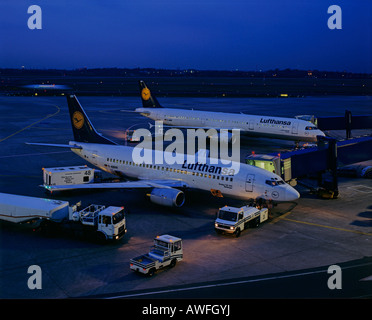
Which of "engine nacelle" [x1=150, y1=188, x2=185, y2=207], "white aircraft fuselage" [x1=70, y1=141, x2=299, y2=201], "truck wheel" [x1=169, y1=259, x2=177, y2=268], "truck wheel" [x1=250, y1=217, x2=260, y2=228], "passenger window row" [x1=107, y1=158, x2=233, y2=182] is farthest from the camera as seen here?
"passenger window row" [x1=107, y1=158, x2=233, y2=182]

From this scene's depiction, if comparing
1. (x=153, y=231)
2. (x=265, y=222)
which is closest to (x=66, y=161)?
(x=153, y=231)

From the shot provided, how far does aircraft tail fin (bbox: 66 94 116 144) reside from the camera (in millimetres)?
45719

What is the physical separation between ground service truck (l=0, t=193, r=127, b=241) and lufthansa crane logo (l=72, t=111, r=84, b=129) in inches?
576

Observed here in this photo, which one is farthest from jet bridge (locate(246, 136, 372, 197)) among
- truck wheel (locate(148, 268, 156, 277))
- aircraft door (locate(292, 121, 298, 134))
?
aircraft door (locate(292, 121, 298, 134))

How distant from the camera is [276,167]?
40.4m

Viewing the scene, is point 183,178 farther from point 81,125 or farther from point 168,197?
point 81,125

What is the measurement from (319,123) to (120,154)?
35.2m

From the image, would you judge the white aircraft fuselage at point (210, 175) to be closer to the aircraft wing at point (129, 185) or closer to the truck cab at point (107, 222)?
the aircraft wing at point (129, 185)

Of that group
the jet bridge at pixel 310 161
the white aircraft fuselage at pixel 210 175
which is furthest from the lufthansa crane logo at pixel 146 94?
the jet bridge at pixel 310 161

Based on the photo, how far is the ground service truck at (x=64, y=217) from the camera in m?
30.0

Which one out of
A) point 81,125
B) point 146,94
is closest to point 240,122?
point 146,94

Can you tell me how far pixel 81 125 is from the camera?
4588 cm

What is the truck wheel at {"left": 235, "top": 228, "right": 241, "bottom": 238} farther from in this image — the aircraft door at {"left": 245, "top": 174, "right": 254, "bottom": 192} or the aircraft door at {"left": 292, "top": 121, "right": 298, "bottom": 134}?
the aircraft door at {"left": 292, "top": 121, "right": 298, "bottom": 134}

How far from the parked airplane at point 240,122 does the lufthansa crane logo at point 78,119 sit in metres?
29.0
